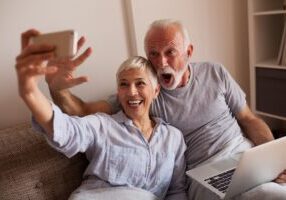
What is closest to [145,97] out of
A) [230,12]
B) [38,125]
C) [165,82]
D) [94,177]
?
[165,82]

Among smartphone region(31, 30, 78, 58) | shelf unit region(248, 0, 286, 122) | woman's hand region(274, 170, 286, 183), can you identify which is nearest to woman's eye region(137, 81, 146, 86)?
smartphone region(31, 30, 78, 58)

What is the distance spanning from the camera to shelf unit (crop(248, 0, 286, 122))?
7.10 feet

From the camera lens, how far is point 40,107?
1026 millimetres

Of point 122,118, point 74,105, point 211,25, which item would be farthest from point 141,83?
point 211,25

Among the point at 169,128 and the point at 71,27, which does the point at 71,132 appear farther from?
the point at 71,27

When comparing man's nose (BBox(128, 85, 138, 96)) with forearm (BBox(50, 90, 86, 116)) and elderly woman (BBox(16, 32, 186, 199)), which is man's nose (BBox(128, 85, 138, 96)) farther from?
forearm (BBox(50, 90, 86, 116))

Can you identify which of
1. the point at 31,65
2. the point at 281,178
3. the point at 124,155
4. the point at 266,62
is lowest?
the point at 281,178

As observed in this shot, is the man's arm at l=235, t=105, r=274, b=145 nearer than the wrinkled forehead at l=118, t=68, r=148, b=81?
No

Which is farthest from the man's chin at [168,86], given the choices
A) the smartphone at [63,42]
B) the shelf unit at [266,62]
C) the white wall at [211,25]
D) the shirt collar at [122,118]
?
the shelf unit at [266,62]

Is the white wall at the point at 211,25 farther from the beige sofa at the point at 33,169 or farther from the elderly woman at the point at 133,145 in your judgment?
the beige sofa at the point at 33,169

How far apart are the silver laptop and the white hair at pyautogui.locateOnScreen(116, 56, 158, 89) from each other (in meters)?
0.40

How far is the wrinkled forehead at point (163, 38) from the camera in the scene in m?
1.55

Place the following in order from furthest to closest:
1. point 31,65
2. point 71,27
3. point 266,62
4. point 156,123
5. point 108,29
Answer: point 266,62
point 108,29
point 71,27
point 156,123
point 31,65

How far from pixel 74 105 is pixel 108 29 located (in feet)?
1.71
